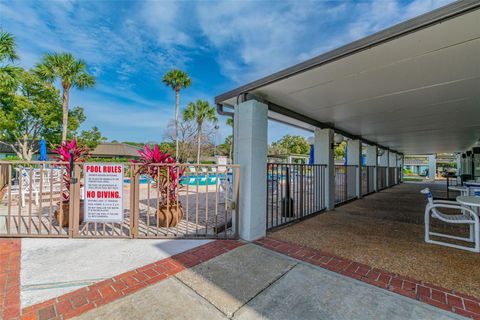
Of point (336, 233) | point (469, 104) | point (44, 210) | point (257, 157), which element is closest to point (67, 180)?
point (44, 210)

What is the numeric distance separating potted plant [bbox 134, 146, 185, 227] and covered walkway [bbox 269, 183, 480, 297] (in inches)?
84.2

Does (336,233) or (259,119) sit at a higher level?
(259,119)

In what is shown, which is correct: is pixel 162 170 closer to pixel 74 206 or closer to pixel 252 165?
pixel 74 206

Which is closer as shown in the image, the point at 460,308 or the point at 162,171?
the point at 460,308

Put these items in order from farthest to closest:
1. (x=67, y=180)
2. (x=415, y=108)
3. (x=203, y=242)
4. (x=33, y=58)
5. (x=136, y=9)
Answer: (x=33, y=58) < (x=136, y=9) < (x=415, y=108) < (x=67, y=180) < (x=203, y=242)

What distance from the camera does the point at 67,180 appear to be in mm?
4270

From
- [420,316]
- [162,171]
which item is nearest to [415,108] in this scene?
[420,316]

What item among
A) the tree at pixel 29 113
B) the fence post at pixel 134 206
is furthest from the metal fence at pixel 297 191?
the tree at pixel 29 113

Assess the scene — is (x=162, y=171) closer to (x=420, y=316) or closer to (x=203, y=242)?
(x=203, y=242)

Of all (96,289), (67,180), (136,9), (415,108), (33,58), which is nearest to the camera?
(96,289)

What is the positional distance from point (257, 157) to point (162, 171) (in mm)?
2113

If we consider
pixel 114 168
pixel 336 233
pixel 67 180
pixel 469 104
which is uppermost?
pixel 469 104

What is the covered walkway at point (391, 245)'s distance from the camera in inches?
106

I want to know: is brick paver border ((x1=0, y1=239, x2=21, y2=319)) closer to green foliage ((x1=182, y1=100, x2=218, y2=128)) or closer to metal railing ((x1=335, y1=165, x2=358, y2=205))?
metal railing ((x1=335, y1=165, x2=358, y2=205))
